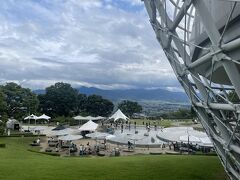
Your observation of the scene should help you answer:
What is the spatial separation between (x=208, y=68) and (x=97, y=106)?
97502 millimetres

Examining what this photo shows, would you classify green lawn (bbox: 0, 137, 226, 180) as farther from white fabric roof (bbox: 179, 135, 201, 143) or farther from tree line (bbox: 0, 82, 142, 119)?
tree line (bbox: 0, 82, 142, 119)

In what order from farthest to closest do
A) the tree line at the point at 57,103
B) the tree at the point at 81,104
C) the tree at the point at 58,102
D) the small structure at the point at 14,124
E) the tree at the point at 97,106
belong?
the tree at the point at 97,106
the tree at the point at 81,104
the tree at the point at 58,102
the tree line at the point at 57,103
the small structure at the point at 14,124

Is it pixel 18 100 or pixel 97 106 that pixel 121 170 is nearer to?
pixel 18 100

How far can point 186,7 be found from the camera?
894cm

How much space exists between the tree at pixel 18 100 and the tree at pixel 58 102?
2255cm

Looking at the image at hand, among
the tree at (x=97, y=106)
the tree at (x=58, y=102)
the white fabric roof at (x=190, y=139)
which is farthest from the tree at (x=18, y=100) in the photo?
the white fabric roof at (x=190, y=139)

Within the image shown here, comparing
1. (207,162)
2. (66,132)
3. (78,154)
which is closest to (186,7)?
(207,162)

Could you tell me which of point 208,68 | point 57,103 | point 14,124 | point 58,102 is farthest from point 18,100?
point 208,68

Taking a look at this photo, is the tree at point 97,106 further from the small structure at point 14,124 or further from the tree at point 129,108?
the small structure at point 14,124

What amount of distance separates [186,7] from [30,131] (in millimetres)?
56930

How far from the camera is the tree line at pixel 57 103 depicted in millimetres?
69688

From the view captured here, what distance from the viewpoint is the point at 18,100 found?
69688 mm

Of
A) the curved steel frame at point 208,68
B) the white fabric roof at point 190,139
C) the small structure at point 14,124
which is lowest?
the white fabric roof at point 190,139

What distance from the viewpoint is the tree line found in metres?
69.7
